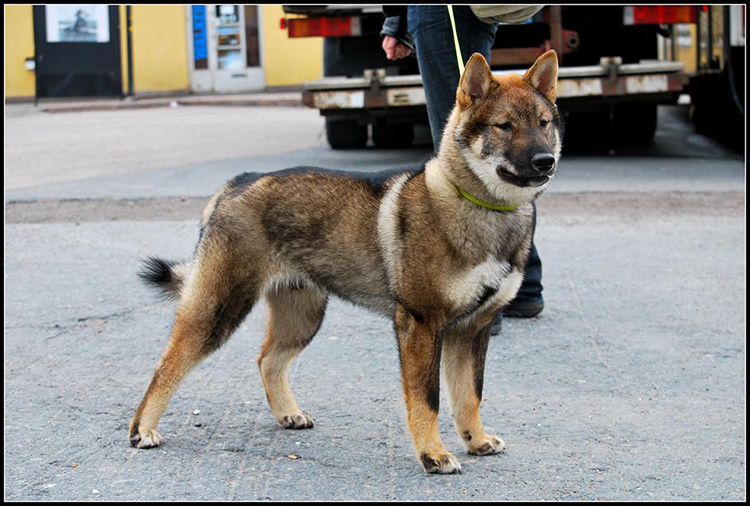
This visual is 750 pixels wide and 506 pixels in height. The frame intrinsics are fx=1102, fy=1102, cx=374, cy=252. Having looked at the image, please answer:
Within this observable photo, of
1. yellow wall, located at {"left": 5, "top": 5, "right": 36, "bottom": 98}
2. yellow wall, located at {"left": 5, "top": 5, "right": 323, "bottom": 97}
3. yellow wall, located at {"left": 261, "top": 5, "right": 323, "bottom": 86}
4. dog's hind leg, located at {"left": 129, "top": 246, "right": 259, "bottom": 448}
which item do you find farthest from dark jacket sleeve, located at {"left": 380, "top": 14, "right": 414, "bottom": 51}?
yellow wall, located at {"left": 5, "top": 5, "right": 36, "bottom": 98}

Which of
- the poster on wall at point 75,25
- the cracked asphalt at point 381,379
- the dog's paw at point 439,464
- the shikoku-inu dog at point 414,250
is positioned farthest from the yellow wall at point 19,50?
Answer: the dog's paw at point 439,464

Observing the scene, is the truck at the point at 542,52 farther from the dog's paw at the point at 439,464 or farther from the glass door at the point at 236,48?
the glass door at the point at 236,48

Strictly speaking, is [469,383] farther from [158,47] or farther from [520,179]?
[158,47]

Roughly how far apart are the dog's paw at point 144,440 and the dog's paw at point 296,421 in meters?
0.49

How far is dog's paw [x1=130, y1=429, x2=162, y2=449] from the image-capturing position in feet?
12.5

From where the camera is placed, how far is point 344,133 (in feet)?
40.2

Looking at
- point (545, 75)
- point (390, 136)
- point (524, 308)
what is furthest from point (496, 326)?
point (390, 136)

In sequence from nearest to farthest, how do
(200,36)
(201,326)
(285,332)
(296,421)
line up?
(201,326) < (296,421) < (285,332) < (200,36)

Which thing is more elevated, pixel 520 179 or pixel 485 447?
pixel 520 179

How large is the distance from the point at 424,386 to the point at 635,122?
9.51 metres

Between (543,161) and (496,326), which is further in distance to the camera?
(496,326)

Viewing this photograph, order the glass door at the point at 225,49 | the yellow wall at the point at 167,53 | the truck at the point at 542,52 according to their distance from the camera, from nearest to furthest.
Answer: the truck at the point at 542,52, the yellow wall at the point at 167,53, the glass door at the point at 225,49

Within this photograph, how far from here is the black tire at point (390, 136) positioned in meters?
12.6

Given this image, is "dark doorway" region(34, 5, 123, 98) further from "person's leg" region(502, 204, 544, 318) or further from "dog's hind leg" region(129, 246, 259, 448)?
"dog's hind leg" region(129, 246, 259, 448)
